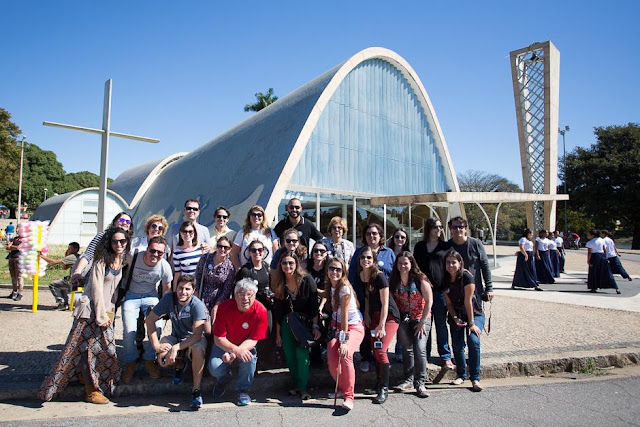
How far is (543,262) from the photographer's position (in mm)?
12438

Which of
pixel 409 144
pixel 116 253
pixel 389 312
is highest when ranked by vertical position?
pixel 409 144

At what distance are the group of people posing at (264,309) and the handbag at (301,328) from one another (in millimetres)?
11

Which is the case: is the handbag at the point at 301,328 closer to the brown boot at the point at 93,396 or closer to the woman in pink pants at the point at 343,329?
the woman in pink pants at the point at 343,329

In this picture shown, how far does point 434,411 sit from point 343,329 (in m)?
1.04

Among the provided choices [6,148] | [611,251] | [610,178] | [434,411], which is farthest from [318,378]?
[610,178]

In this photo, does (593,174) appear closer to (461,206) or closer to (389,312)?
(461,206)

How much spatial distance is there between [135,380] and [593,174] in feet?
130

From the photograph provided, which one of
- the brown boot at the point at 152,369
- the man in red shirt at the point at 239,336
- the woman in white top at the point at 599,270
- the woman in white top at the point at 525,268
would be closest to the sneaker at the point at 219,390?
the man in red shirt at the point at 239,336

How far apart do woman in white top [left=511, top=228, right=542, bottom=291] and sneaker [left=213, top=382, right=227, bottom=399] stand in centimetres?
936

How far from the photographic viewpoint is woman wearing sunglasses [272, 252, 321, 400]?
13.5 feet

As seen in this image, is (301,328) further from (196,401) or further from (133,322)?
(133,322)

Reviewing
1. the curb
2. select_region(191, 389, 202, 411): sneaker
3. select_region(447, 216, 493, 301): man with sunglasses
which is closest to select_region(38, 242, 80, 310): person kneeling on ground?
the curb

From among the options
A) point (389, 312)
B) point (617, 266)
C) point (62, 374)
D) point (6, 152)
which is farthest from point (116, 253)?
point (6, 152)

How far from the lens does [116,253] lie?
425 centimetres
